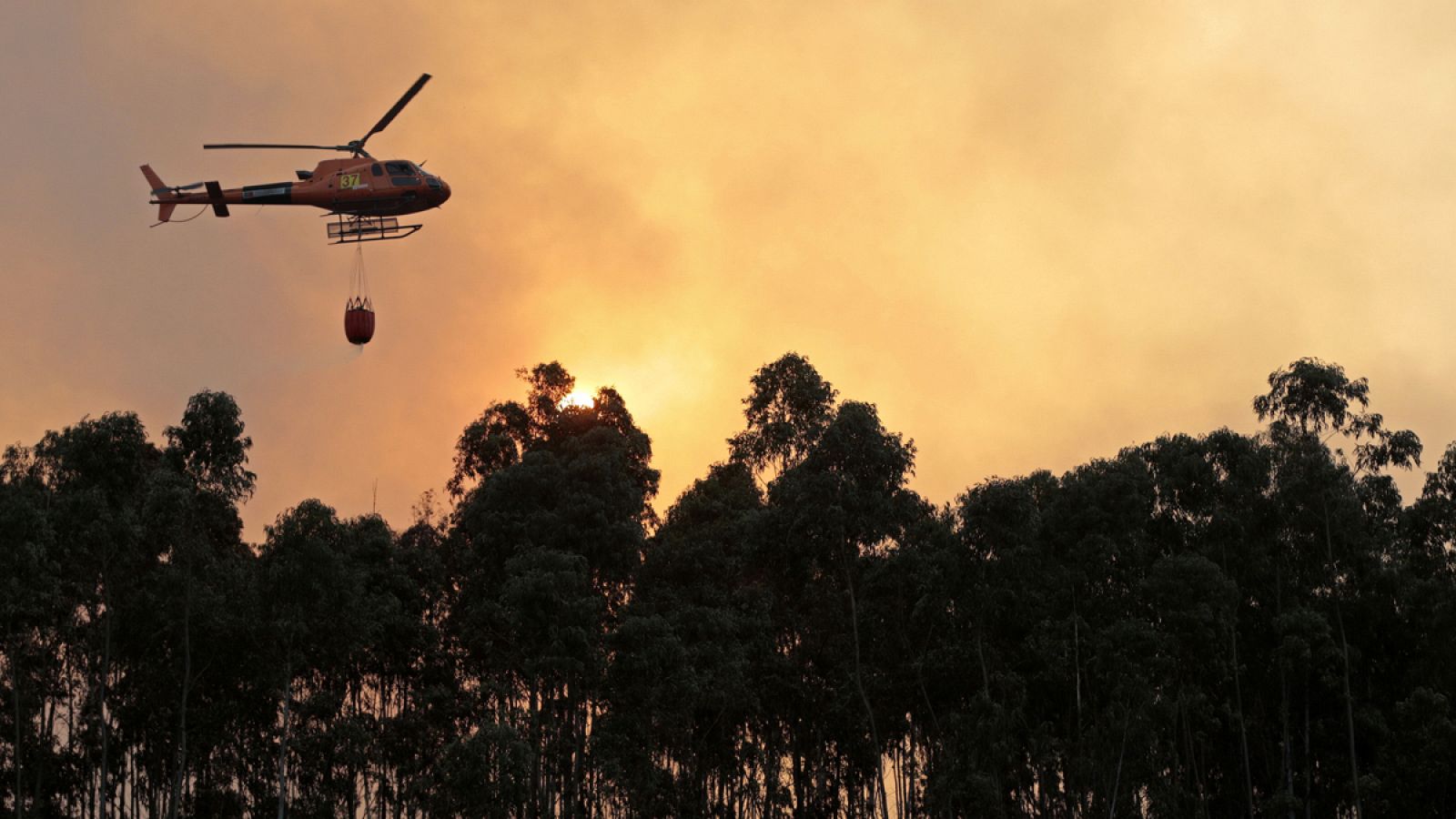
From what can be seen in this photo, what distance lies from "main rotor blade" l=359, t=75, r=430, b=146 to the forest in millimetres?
9749

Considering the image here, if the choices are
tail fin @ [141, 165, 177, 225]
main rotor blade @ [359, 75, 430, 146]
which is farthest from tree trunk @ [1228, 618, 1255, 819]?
tail fin @ [141, 165, 177, 225]

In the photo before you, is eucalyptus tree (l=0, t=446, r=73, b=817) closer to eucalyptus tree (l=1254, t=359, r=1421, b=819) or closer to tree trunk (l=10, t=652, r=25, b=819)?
tree trunk (l=10, t=652, r=25, b=819)

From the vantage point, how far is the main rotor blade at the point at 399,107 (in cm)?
4300

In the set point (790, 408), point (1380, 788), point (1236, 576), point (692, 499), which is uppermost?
point (790, 408)

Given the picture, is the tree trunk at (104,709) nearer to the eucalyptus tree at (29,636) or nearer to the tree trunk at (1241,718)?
the eucalyptus tree at (29,636)

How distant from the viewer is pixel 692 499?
172ft

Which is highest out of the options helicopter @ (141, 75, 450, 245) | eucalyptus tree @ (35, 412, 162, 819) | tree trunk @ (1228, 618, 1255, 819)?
helicopter @ (141, 75, 450, 245)

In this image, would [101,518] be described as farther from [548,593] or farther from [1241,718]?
[1241,718]

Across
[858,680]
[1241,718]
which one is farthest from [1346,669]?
[858,680]

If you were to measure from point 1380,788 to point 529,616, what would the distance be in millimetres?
25481

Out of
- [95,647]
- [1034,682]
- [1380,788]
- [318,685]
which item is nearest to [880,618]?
[1034,682]

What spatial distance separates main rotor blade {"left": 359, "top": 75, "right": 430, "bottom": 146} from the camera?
43.0 meters

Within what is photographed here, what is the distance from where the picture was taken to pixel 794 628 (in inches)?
2005

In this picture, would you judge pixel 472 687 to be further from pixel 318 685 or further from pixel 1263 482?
pixel 1263 482
